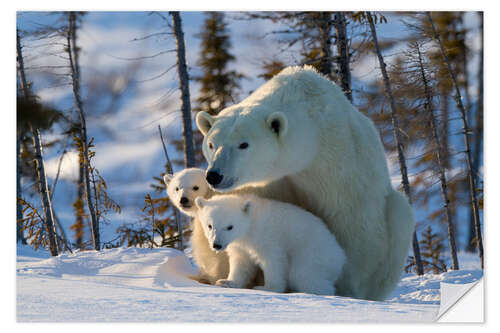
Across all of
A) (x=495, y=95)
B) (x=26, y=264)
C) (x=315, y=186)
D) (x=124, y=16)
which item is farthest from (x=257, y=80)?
(x=26, y=264)

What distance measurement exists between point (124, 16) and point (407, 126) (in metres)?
2.69

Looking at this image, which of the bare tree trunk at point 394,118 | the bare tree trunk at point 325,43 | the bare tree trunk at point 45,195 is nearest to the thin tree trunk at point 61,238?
the bare tree trunk at point 45,195

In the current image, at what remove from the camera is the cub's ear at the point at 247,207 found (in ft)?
12.6

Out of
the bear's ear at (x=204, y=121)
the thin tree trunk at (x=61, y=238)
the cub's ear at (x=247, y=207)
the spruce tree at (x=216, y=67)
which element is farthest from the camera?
the thin tree trunk at (x=61, y=238)

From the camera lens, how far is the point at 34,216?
539 cm

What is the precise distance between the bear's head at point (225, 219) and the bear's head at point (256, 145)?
0.54ft

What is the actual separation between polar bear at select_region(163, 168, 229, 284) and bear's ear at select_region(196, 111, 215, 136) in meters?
0.51

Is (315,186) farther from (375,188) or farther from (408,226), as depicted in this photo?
(408,226)

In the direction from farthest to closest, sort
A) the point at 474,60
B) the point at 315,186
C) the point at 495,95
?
the point at 474,60 → the point at 495,95 → the point at 315,186

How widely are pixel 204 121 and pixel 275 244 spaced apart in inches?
41.0

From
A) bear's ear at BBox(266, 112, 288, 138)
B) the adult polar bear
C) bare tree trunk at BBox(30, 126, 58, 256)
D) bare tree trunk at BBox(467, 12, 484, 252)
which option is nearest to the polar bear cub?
the adult polar bear

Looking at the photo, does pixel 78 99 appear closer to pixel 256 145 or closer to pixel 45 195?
pixel 45 195

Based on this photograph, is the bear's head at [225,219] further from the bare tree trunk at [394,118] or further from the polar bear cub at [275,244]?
the bare tree trunk at [394,118]

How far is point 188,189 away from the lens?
4492 mm
